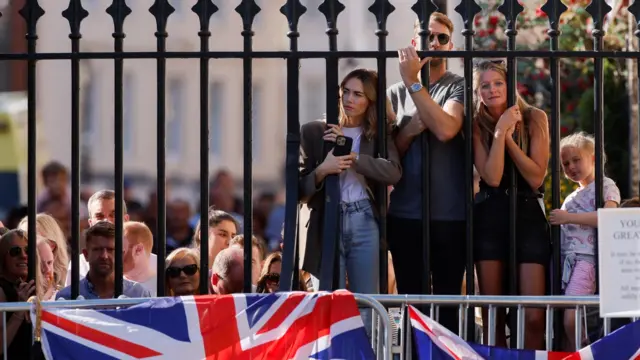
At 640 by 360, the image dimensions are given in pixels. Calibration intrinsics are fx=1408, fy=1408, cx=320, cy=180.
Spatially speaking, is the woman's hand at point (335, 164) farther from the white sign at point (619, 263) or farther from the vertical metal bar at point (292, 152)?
the white sign at point (619, 263)

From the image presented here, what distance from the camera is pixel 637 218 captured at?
548 cm

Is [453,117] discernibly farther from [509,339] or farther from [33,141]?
[33,141]

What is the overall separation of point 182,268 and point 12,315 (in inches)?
54.6

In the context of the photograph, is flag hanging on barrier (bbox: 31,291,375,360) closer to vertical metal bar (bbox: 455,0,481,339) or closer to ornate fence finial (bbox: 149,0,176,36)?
vertical metal bar (bbox: 455,0,481,339)

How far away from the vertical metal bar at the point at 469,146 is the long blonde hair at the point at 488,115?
6.3 inches

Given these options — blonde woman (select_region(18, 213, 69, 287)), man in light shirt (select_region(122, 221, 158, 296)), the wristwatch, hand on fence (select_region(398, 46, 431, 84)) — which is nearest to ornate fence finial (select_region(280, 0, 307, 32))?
hand on fence (select_region(398, 46, 431, 84))

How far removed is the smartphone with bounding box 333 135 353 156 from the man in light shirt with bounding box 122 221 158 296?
1.86 m

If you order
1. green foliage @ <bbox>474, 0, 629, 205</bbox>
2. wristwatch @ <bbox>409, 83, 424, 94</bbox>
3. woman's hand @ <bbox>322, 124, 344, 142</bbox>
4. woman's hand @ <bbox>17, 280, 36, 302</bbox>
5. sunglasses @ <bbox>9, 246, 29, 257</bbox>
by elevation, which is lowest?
woman's hand @ <bbox>17, 280, 36, 302</bbox>

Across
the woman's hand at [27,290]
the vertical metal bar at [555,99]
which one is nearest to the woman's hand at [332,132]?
the vertical metal bar at [555,99]

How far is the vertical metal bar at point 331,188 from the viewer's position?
6055 millimetres

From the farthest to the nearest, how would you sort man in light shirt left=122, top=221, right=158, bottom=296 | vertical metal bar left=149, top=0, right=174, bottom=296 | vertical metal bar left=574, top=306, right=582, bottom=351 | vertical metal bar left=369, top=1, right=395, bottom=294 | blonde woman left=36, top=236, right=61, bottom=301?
man in light shirt left=122, top=221, right=158, bottom=296 < blonde woman left=36, top=236, right=61, bottom=301 < vertical metal bar left=369, top=1, right=395, bottom=294 < vertical metal bar left=149, top=0, right=174, bottom=296 < vertical metal bar left=574, top=306, right=582, bottom=351

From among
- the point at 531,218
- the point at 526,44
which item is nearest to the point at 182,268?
the point at 531,218

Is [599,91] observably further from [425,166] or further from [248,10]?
[248,10]

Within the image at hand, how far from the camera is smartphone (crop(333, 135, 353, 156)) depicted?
6180 millimetres
